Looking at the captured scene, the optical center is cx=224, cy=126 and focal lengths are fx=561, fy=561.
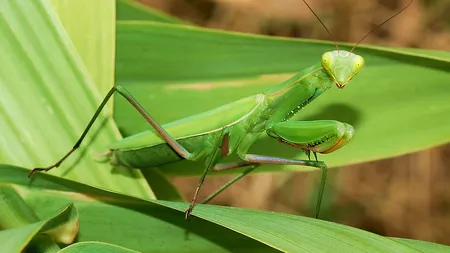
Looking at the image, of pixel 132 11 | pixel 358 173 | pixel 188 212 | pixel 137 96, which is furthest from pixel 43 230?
pixel 358 173

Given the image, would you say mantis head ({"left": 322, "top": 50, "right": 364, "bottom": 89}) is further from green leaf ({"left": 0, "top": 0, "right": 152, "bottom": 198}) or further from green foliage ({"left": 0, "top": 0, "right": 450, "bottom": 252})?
green leaf ({"left": 0, "top": 0, "right": 152, "bottom": 198})

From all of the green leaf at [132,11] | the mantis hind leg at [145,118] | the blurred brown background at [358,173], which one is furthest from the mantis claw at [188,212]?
the blurred brown background at [358,173]

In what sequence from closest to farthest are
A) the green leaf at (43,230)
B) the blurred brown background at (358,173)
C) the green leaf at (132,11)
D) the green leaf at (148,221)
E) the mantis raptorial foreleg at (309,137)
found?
1. the green leaf at (43,230)
2. the green leaf at (148,221)
3. the mantis raptorial foreleg at (309,137)
4. the green leaf at (132,11)
5. the blurred brown background at (358,173)

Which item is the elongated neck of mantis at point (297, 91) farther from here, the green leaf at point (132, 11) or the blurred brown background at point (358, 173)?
the blurred brown background at point (358, 173)

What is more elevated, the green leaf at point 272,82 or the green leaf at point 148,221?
the green leaf at point 272,82

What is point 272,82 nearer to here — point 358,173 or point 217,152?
point 217,152

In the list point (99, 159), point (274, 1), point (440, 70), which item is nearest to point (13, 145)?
point (99, 159)

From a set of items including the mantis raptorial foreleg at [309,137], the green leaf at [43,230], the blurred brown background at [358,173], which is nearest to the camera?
the green leaf at [43,230]
